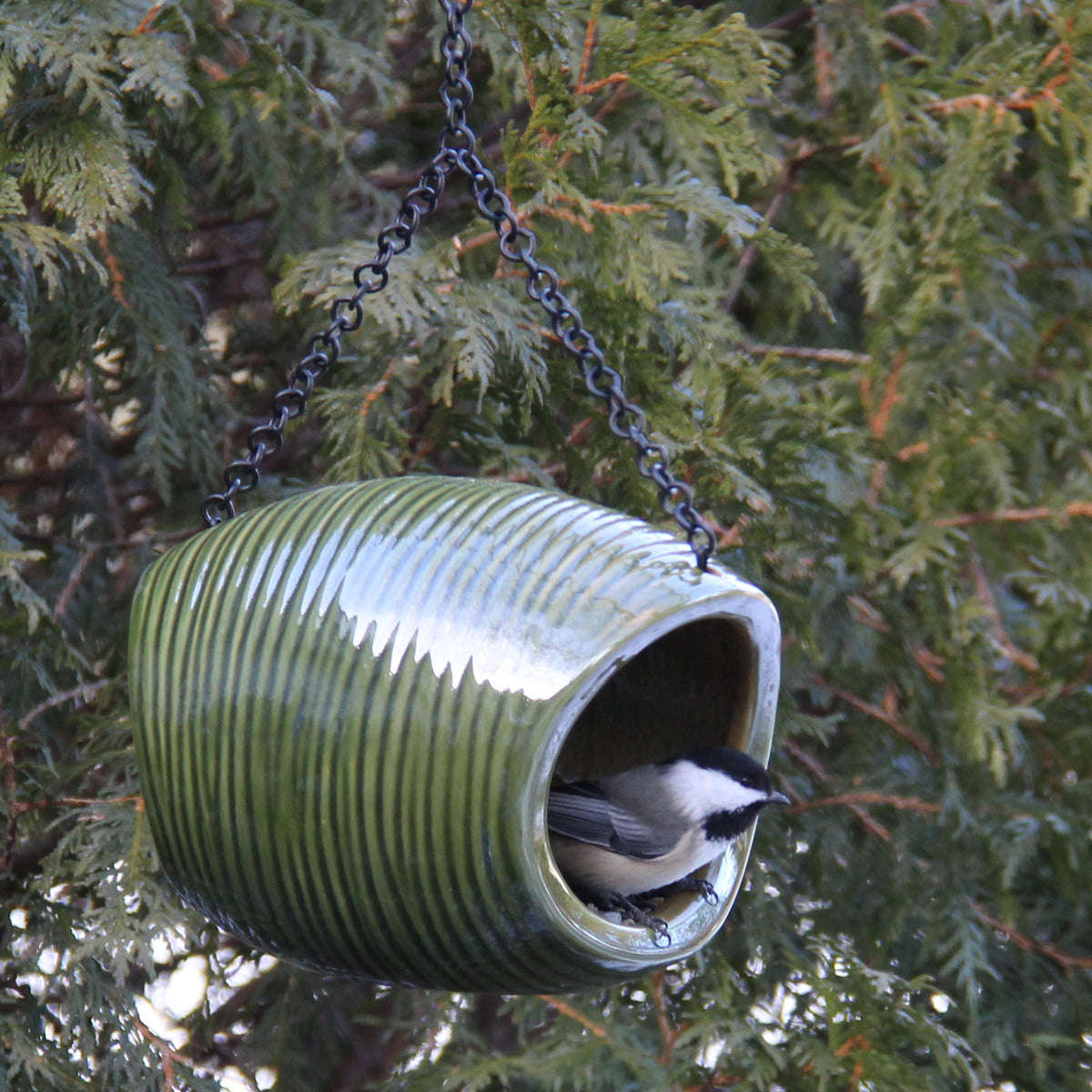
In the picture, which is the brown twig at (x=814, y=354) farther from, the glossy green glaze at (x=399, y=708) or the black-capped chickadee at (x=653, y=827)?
the glossy green glaze at (x=399, y=708)

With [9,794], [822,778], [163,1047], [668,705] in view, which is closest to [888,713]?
[822,778]

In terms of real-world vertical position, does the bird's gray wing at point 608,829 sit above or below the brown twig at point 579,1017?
above

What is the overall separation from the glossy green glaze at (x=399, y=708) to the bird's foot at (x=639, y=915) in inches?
1.0

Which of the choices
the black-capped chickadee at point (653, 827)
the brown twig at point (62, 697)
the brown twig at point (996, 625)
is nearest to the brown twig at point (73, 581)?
the brown twig at point (62, 697)

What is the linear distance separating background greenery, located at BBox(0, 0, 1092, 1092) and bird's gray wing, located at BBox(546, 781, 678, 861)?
2.07 feet

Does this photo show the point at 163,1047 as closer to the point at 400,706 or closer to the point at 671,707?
the point at 671,707

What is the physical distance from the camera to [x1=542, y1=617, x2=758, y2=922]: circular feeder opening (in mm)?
1443

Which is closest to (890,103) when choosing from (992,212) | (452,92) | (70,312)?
(992,212)

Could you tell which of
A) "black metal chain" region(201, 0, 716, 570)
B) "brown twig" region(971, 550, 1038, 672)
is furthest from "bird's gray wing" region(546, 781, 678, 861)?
"brown twig" region(971, 550, 1038, 672)

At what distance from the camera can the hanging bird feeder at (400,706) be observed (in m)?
1.13

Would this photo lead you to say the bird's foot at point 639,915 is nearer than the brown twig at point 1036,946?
Yes

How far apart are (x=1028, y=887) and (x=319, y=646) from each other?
194 cm

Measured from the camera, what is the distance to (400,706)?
3.73ft

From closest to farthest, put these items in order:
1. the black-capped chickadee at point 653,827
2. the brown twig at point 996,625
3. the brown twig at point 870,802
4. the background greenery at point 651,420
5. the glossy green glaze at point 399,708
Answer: the glossy green glaze at point 399,708, the black-capped chickadee at point 653,827, the background greenery at point 651,420, the brown twig at point 870,802, the brown twig at point 996,625
